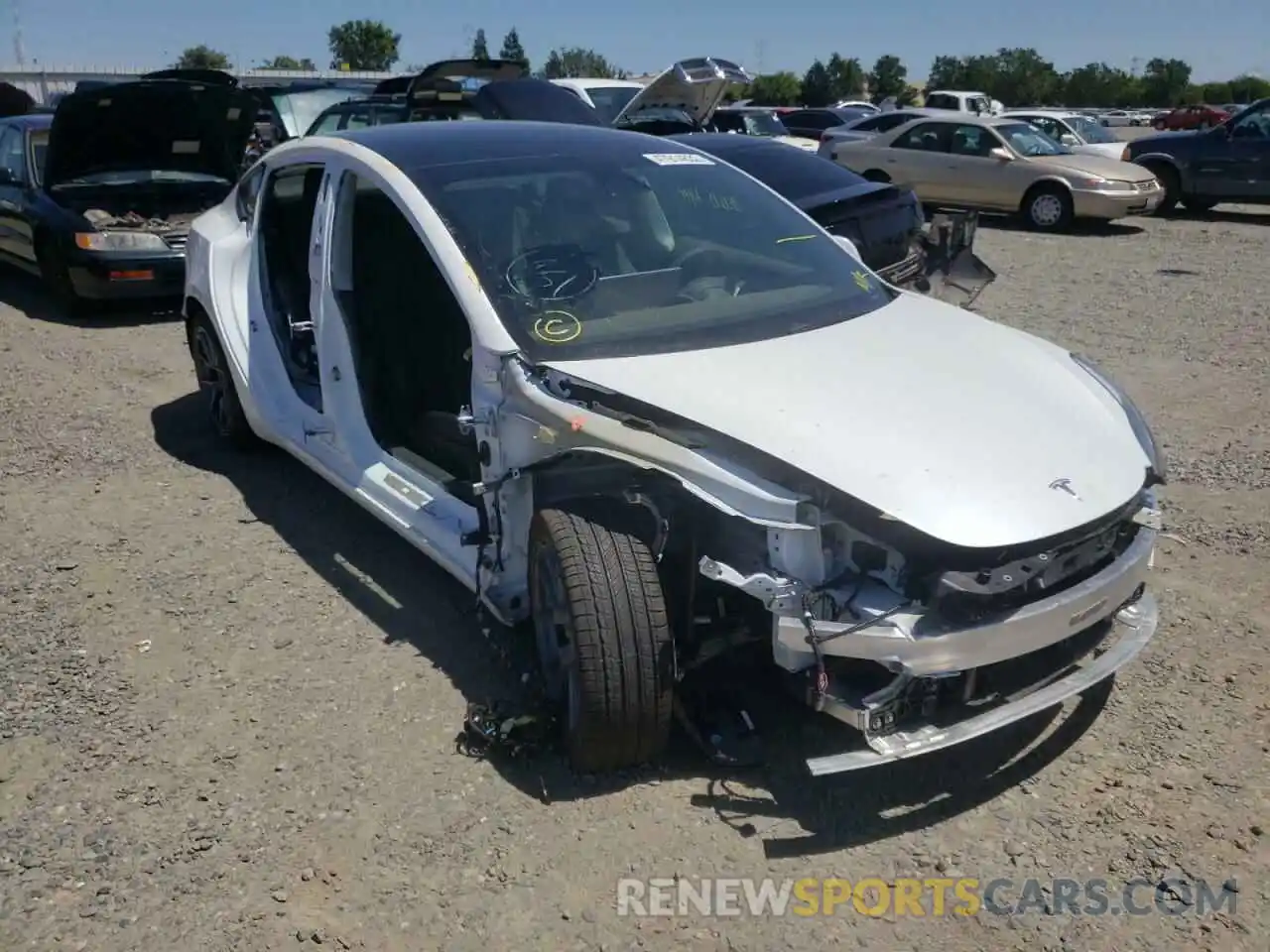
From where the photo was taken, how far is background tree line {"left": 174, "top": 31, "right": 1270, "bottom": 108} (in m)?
71.7

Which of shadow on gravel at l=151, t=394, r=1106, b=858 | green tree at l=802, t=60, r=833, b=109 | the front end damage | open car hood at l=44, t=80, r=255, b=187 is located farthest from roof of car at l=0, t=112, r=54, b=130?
green tree at l=802, t=60, r=833, b=109

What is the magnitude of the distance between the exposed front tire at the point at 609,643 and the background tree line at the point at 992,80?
69614 millimetres

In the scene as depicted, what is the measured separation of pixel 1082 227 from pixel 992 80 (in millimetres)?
66059

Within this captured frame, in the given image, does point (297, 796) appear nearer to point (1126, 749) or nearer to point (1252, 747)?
point (1126, 749)

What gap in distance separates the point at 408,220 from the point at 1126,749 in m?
2.83

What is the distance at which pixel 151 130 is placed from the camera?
348 inches

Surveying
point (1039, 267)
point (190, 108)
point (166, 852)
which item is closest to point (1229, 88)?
point (1039, 267)

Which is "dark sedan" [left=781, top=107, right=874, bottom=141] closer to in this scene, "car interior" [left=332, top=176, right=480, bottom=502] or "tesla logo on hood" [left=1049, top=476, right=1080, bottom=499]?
"car interior" [left=332, top=176, right=480, bottom=502]

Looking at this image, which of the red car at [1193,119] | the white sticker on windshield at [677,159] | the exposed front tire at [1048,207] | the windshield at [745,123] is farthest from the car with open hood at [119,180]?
the red car at [1193,119]

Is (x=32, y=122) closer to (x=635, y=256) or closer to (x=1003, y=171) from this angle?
(x=635, y=256)

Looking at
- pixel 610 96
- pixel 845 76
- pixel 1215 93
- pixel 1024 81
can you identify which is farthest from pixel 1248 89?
pixel 610 96

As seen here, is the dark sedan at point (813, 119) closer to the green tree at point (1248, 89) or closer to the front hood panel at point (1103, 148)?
the front hood panel at point (1103, 148)

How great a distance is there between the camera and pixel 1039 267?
37.6 feet

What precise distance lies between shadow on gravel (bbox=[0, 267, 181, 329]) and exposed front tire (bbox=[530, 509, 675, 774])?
722 centimetres
